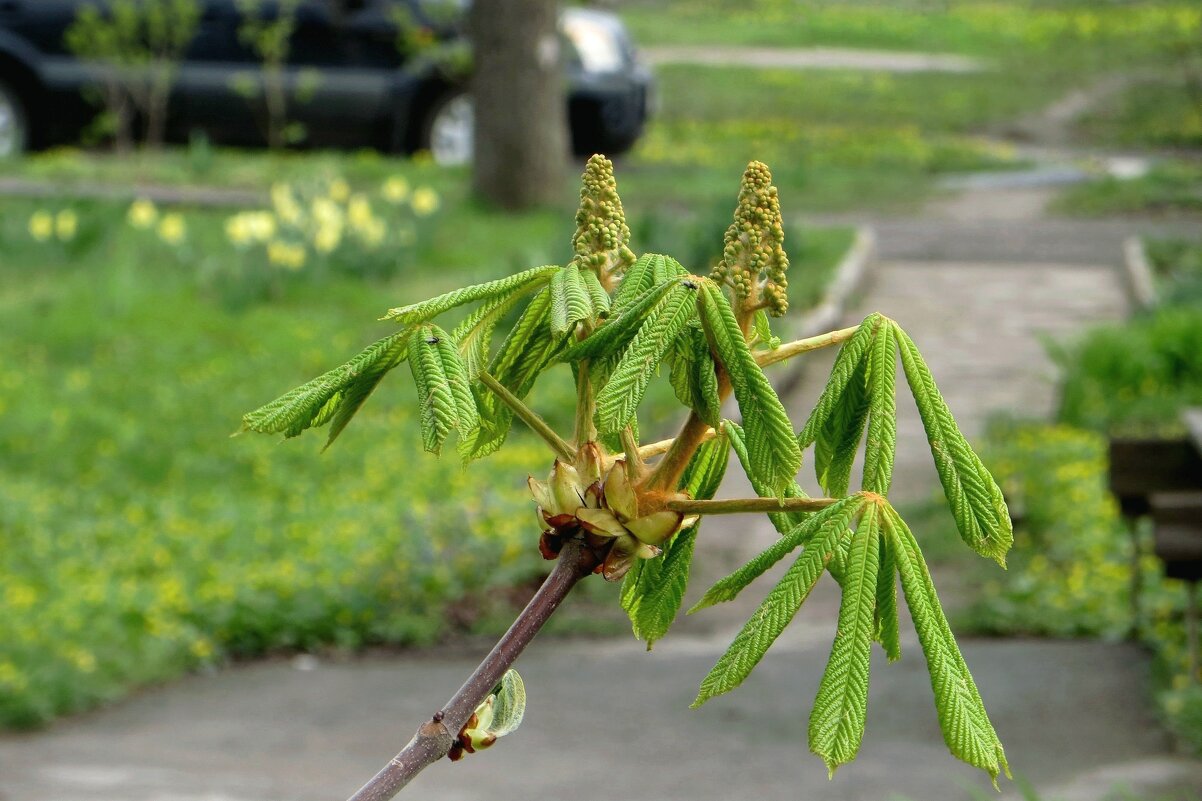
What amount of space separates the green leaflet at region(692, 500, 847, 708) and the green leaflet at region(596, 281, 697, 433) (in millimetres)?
125

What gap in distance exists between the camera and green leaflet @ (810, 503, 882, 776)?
86 centimetres

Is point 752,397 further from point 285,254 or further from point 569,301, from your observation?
point 285,254

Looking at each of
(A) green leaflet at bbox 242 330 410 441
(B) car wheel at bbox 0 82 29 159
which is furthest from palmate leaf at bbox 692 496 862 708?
(B) car wheel at bbox 0 82 29 159

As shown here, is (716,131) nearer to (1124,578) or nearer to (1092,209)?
(1092,209)

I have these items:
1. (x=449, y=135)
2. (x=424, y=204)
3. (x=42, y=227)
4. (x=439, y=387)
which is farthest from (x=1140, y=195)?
(x=439, y=387)

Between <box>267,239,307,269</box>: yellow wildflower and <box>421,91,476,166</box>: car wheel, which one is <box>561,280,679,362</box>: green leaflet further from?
<box>421,91,476,166</box>: car wheel

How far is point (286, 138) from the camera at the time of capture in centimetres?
1359

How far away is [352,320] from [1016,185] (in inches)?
316

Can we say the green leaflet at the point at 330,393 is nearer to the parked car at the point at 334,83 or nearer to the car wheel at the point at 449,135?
the parked car at the point at 334,83

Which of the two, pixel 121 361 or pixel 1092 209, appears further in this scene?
pixel 1092 209

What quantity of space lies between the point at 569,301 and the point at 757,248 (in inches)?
4.3

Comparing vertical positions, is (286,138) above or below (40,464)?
above

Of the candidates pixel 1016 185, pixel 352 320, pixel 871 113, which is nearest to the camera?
pixel 352 320

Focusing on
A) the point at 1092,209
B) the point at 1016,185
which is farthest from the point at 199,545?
the point at 1016,185
